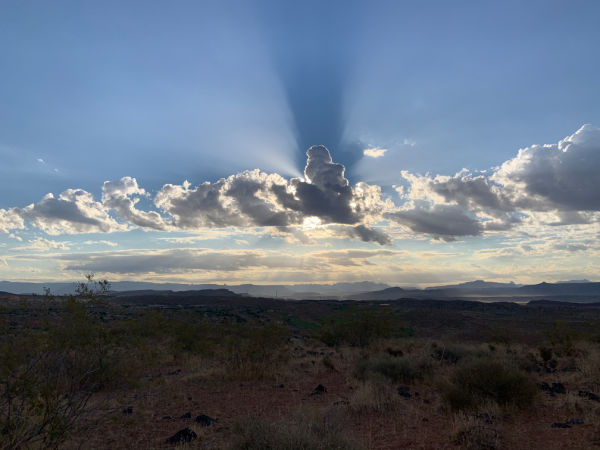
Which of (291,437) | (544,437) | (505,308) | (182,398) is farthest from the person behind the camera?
(505,308)

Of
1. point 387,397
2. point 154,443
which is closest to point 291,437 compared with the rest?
point 154,443

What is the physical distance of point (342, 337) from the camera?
2514 cm

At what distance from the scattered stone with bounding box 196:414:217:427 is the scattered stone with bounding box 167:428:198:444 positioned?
84 cm

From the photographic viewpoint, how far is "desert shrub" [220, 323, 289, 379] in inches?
608

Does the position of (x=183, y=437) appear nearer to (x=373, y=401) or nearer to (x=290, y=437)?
(x=290, y=437)

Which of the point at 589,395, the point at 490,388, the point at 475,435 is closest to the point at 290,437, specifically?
the point at 475,435

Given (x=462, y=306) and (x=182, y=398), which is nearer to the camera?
(x=182, y=398)

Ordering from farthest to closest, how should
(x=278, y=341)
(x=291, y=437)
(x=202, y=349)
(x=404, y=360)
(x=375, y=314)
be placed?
(x=375, y=314) → (x=202, y=349) → (x=278, y=341) → (x=404, y=360) → (x=291, y=437)

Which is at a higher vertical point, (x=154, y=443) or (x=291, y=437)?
(x=291, y=437)

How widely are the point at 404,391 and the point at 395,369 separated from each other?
1.97m

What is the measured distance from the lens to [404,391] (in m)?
12.6

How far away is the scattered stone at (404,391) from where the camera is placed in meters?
12.1

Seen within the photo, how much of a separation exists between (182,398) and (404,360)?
8.92 m

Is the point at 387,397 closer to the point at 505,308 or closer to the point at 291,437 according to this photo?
the point at 291,437
